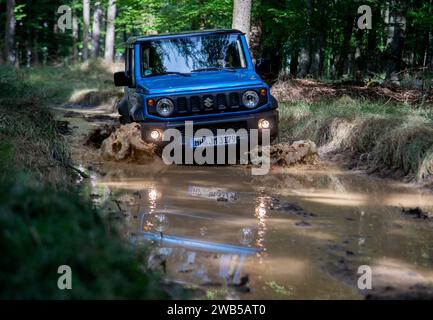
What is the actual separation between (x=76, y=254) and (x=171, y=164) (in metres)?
5.81

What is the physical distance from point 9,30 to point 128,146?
2314 cm

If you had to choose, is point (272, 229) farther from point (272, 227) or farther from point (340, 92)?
point (340, 92)

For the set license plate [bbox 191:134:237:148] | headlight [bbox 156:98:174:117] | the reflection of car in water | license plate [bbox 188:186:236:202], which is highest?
headlight [bbox 156:98:174:117]

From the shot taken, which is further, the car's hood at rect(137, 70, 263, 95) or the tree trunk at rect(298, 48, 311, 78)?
the tree trunk at rect(298, 48, 311, 78)

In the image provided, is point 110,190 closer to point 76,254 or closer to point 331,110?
point 76,254

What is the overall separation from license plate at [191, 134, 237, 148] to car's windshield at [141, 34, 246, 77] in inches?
46.2

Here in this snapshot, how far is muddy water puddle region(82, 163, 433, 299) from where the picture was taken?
3.96m

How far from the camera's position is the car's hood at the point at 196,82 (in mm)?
7973

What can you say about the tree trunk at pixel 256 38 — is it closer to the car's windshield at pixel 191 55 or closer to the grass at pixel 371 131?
the grass at pixel 371 131

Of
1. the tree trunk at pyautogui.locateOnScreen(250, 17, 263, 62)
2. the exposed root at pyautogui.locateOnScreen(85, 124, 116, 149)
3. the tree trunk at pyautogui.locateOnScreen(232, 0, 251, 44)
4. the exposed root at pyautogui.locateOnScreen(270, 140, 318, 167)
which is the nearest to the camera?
the exposed root at pyautogui.locateOnScreen(270, 140, 318, 167)

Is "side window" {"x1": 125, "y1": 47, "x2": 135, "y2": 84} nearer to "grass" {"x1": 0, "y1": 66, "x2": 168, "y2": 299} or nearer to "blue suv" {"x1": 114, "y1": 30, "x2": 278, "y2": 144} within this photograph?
"blue suv" {"x1": 114, "y1": 30, "x2": 278, "y2": 144}

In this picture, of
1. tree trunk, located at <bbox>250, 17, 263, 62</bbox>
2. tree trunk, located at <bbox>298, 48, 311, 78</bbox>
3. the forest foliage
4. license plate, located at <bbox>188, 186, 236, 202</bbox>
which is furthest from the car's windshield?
tree trunk, located at <bbox>298, 48, 311, 78</bbox>

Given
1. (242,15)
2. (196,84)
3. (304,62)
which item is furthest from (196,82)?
(304,62)
